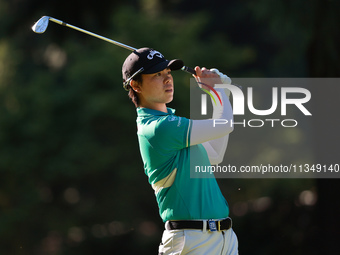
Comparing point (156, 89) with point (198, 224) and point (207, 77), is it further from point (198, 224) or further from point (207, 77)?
point (198, 224)

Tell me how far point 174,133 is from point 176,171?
7.7 inches

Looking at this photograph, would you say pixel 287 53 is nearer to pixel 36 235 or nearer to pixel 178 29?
pixel 178 29

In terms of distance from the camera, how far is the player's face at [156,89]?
339cm

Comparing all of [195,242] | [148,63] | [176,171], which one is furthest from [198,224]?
[148,63]

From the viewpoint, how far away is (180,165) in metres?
3.25

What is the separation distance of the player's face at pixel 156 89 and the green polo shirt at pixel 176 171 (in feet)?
0.28

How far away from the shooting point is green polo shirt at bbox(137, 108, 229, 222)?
10.5 feet

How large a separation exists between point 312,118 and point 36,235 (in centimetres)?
453

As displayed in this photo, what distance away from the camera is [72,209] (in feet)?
31.9

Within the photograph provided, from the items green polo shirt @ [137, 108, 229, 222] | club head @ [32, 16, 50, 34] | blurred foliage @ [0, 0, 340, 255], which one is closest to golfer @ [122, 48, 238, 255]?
green polo shirt @ [137, 108, 229, 222]

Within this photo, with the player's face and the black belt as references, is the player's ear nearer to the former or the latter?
the player's face

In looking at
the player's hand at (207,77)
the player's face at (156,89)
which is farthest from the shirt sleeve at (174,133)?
the player's hand at (207,77)

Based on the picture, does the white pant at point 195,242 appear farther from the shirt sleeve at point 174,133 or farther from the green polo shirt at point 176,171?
the shirt sleeve at point 174,133

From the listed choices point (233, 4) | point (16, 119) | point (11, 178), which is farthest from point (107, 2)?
point (233, 4)
